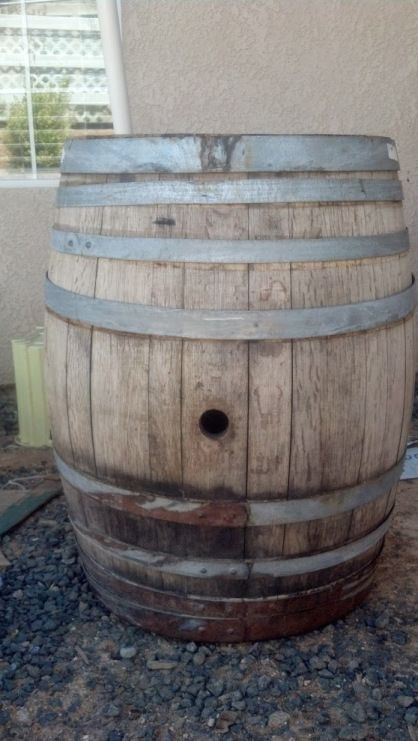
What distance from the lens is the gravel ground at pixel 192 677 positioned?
2.12 metres

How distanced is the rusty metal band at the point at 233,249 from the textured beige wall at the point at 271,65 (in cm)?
240

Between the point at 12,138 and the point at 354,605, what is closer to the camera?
the point at 354,605

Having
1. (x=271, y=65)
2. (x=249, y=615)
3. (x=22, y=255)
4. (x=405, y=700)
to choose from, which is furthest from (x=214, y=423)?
(x=271, y=65)

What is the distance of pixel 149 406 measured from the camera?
2.13m

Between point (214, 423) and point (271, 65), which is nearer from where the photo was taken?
point (214, 423)

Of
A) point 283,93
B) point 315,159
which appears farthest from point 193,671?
point 283,93

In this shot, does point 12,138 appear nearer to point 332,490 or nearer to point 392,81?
point 392,81

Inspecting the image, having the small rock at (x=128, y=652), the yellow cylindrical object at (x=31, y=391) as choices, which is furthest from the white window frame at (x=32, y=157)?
the small rock at (x=128, y=652)

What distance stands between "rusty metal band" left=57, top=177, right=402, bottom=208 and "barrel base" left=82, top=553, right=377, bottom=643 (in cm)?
121

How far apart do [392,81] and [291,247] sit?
3.00m

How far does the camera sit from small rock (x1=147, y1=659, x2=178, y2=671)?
233 cm

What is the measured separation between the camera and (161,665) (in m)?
2.34

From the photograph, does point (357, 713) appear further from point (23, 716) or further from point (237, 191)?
point (237, 191)

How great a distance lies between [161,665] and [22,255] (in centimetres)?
279
